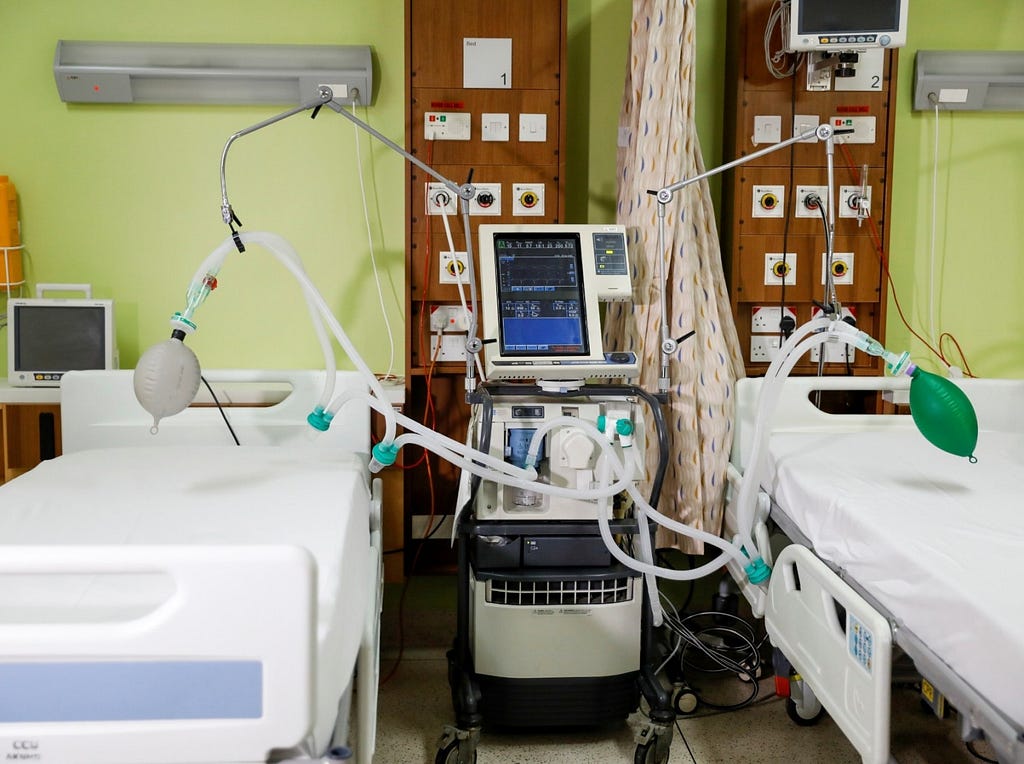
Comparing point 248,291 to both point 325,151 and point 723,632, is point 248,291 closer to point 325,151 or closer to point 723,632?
point 325,151

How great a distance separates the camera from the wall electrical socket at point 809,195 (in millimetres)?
2988

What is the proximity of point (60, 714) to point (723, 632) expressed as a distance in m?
2.14

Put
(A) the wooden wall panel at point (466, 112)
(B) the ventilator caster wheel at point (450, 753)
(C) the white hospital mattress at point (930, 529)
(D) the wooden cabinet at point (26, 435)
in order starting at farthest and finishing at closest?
(A) the wooden wall panel at point (466, 112) < (D) the wooden cabinet at point (26, 435) < (B) the ventilator caster wheel at point (450, 753) < (C) the white hospital mattress at point (930, 529)

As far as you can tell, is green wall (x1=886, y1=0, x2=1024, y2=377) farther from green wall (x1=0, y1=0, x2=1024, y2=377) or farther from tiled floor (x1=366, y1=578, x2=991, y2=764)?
tiled floor (x1=366, y1=578, x2=991, y2=764)

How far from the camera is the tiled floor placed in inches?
93.7

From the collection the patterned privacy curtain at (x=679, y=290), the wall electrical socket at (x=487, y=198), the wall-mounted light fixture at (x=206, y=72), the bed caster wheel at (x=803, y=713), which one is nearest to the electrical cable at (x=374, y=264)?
the wall-mounted light fixture at (x=206, y=72)

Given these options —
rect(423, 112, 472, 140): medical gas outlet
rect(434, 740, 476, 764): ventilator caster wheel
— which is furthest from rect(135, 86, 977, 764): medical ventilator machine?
rect(423, 112, 472, 140): medical gas outlet

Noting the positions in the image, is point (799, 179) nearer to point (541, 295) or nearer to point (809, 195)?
point (809, 195)

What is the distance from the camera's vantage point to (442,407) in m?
3.20

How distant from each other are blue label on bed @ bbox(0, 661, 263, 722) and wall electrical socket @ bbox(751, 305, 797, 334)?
87.5 inches

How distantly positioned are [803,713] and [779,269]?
1.35 metres

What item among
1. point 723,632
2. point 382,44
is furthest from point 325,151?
point 723,632

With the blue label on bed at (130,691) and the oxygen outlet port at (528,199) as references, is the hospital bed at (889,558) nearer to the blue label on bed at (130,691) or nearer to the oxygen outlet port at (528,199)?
the oxygen outlet port at (528,199)

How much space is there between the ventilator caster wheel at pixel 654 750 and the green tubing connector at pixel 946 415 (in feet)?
3.10
